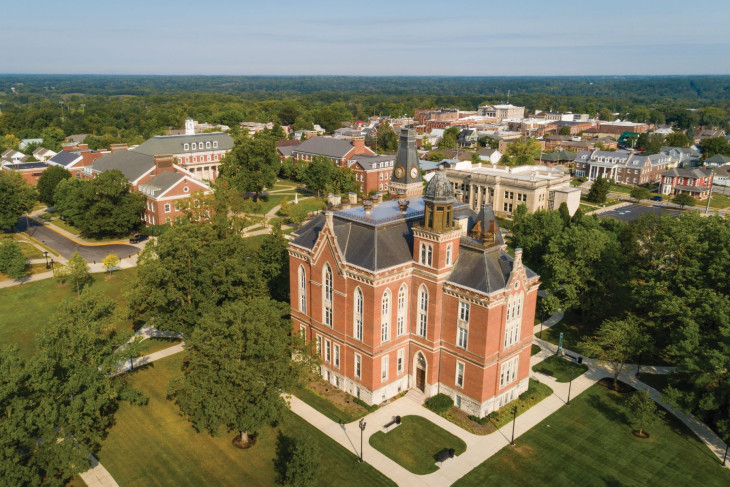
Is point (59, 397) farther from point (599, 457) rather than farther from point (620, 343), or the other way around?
point (620, 343)

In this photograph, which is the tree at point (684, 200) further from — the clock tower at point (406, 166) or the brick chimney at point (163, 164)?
the brick chimney at point (163, 164)

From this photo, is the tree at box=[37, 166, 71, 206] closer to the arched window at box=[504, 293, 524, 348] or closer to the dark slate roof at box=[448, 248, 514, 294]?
the dark slate roof at box=[448, 248, 514, 294]

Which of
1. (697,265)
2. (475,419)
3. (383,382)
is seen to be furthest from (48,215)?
(697,265)

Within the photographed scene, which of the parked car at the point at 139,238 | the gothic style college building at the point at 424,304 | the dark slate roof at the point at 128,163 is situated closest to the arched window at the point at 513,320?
the gothic style college building at the point at 424,304

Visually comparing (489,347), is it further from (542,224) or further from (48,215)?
(48,215)

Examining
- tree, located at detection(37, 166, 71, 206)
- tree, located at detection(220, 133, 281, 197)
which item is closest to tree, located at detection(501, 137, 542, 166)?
tree, located at detection(220, 133, 281, 197)

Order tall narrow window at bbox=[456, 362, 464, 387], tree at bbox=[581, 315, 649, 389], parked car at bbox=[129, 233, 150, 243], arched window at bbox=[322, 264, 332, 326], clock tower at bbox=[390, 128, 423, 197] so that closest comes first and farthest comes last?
tall narrow window at bbox=[456, 362, 464, 387] → arched window at bbox=[322, 264, 332, 326] → tree at bbox=[581, 315, 649, 389] → clock tower at bbox=[390, 128, 423, 197] → parked car at bbox=[129, 233, 150, 243]

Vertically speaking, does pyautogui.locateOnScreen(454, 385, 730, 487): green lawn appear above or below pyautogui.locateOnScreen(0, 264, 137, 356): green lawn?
below

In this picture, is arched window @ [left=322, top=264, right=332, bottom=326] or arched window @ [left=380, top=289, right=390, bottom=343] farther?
arched window @ [left=322, top=264, right=332, bottom=326]

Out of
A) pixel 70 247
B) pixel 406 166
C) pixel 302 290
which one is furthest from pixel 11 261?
pixel 406 166
